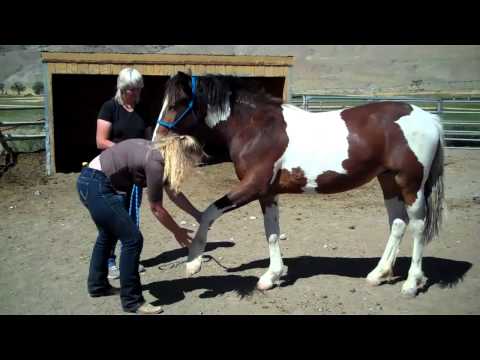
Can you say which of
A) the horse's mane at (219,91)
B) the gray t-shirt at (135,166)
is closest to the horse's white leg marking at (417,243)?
the horse's mane at (219,91)

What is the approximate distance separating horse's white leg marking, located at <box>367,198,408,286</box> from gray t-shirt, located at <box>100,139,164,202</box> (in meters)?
2.38

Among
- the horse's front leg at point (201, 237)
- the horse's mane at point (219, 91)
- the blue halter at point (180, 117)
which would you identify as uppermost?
the horse's mane at point (219, 91)

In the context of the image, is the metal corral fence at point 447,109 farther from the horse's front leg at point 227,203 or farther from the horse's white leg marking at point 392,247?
the horse's front leg at point 227,203

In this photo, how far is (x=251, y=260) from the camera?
5.02 meters

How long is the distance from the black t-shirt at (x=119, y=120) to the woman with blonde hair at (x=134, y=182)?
2.33 ft

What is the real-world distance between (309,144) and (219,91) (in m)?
0.98

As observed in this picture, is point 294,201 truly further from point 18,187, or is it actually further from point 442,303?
point 18,187

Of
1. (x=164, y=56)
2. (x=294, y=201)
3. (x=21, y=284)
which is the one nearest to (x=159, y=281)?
(x=21, y=284)

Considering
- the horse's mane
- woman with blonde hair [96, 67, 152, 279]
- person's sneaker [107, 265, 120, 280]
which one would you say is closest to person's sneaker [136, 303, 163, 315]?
woman with blonde hair [96, 67, 152, 279]

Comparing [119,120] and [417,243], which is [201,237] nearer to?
[119,120]

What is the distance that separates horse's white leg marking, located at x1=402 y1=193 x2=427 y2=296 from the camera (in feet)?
13.3

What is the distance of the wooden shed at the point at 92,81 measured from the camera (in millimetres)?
8664

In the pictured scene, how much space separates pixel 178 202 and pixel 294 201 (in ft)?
13.7

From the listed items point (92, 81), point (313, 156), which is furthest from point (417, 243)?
point (92, 81)
